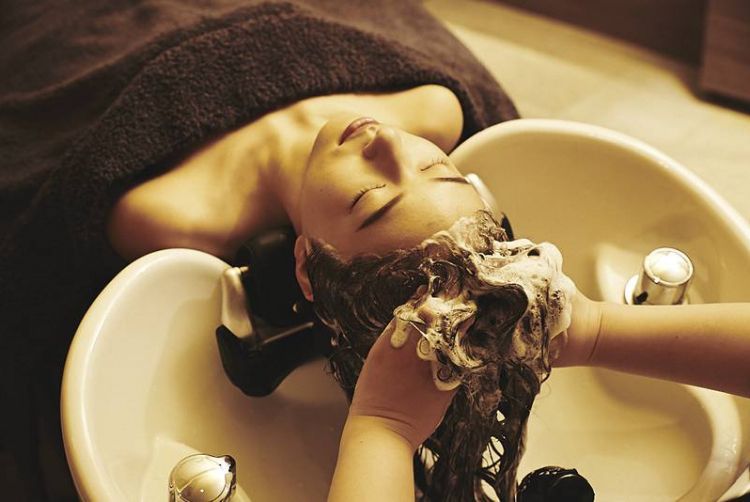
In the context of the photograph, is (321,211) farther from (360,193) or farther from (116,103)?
(116,103)

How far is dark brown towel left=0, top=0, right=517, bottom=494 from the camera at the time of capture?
1094mm

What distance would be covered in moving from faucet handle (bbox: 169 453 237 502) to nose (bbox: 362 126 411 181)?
0.36 metres

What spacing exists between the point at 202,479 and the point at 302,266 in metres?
0.26

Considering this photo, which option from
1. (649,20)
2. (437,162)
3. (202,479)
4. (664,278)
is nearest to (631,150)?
(664,278)

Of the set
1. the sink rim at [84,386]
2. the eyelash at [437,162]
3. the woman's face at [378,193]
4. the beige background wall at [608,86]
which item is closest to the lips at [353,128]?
the woman's face at [378,193]

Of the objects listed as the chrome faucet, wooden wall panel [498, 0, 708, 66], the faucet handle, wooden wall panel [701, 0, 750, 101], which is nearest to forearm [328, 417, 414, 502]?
the faucet handle

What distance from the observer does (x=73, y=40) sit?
1.37 meters

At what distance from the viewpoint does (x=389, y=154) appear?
2.80ft

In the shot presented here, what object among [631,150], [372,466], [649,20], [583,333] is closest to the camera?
[372,466]

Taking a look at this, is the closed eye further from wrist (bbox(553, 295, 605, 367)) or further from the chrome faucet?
the chrome faucet

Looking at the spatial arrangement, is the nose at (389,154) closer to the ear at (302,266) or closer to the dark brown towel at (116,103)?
the ear at (302,266)

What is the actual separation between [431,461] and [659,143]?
3.26 ft

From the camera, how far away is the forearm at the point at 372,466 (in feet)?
2.25

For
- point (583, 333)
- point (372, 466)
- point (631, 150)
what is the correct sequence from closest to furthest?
point (372, 466), point (583, 333), point (631, 150)
